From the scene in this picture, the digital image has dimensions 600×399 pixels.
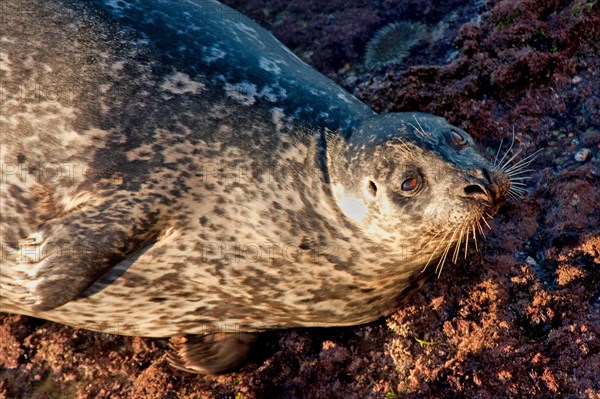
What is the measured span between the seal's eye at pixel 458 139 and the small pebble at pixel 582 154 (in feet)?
3.52

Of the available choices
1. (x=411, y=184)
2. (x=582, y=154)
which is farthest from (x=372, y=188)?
(x=582, y=154)

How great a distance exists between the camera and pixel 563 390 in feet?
9.98

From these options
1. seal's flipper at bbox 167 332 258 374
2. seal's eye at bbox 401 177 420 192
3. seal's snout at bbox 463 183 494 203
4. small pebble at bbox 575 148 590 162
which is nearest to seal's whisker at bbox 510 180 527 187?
small pebble at bbox 575 148 590 162

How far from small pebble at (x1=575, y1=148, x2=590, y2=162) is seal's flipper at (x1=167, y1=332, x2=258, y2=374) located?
2242 millimetres

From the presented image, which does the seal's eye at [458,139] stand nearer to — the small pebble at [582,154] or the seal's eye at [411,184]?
the seal's eye at [411,184]

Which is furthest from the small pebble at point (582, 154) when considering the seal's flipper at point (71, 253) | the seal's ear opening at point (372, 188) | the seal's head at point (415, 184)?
the seal's flipper at point (71, 253)

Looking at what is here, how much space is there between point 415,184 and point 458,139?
15.5 inches

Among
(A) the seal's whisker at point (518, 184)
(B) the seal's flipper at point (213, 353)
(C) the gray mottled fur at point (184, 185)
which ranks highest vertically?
(A) the seal's whisker at point (518, 184)

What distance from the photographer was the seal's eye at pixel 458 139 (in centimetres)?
323

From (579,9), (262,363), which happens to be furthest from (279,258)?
(579,9)

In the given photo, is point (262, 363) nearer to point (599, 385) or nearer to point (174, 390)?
point (174, 390)

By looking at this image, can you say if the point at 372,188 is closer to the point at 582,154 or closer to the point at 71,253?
the point at 71,253

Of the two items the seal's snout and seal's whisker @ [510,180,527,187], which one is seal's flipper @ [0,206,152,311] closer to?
the seal's snout

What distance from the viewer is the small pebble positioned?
3.91m
